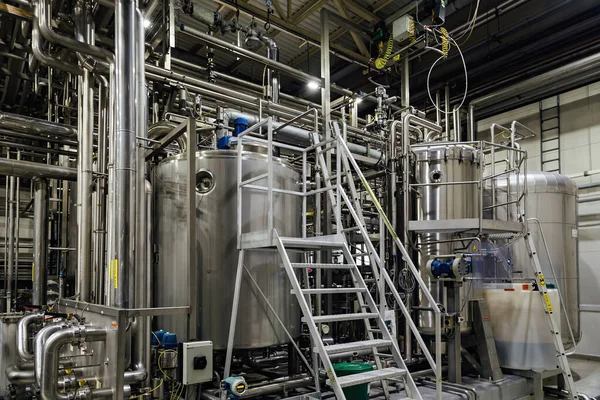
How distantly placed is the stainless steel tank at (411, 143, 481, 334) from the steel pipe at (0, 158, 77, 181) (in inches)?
180

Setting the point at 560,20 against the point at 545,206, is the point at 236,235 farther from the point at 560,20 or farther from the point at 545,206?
the point at 560,20

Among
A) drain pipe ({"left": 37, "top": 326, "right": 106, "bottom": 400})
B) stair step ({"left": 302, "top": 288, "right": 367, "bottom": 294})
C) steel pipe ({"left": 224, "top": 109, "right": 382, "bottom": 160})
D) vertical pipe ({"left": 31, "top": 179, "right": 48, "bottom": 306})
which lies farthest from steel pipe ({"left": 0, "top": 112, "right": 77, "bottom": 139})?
stair step ({"left": 302, "top": 288, "right": 367, "bottom": 294})

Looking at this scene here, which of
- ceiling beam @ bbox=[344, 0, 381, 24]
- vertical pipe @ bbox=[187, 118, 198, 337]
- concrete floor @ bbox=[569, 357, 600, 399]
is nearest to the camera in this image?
vertical pipe @ bbox=[187, 118, 198, 337]

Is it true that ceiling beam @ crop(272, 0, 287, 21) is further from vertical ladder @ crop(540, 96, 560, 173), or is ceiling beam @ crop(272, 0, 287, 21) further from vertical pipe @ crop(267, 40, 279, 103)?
vertical ladder @ crop(540, 96, 560, 173)

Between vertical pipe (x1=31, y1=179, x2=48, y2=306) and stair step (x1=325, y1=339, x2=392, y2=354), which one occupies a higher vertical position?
vertical pipe (x1=31, y1=179, x2=48, y2=306)

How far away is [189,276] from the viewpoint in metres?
3.77

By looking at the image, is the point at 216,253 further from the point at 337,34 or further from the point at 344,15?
the point at 337,34

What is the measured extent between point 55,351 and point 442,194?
4.88 m

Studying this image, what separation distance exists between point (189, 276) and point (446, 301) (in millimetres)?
3508

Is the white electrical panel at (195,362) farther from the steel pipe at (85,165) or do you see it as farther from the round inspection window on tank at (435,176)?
the round inspection window on tank at (435,176)

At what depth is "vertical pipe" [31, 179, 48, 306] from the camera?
5.90 metres

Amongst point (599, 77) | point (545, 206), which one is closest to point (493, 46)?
point (599, 77)

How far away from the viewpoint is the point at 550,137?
9406 millimetres

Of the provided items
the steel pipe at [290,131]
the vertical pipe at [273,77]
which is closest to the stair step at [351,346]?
the steel pipe at [290,131]
